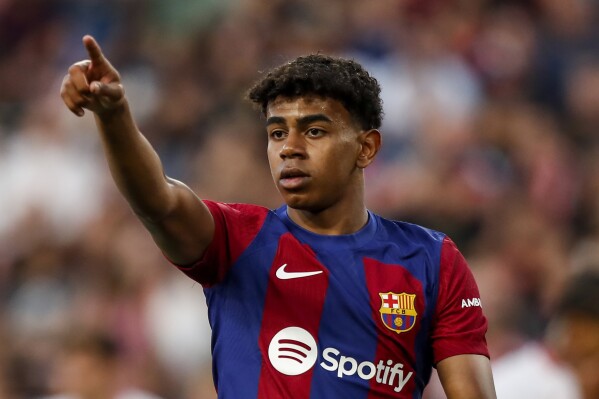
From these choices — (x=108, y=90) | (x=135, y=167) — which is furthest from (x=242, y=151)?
(x=108, y=90)

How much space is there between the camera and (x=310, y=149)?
3.96 m

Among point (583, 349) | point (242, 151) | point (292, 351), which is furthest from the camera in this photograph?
point (242, 151)

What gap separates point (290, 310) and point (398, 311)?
12.5 inches

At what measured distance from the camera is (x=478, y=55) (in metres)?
9.30

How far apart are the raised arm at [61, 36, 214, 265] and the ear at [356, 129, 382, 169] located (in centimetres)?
58

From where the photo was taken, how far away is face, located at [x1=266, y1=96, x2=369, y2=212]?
3.94 meters

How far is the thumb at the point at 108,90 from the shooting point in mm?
3426

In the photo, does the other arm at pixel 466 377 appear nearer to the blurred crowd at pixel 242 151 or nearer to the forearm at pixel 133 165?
the forearm at pixel 133 165

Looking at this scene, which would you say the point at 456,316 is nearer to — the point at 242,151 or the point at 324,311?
the point at 324,311

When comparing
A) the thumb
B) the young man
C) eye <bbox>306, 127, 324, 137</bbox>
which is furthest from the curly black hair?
the thumb

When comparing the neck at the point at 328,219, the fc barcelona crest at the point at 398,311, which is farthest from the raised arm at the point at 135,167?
the fc barcelona crest at the point at 398,311

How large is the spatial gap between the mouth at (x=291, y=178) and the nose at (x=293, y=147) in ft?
0.14

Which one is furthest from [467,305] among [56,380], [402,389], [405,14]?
[405,14]

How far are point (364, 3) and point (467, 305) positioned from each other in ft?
20.0
